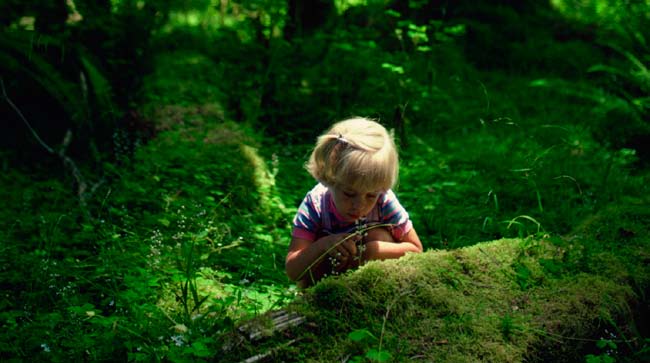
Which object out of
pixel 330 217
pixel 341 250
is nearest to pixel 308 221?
pixel 330 217

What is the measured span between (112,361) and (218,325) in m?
0.43

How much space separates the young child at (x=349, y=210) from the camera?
291 cm

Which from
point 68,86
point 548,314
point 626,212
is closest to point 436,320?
point 548,314

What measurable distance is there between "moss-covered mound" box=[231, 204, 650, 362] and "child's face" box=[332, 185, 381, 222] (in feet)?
1.45

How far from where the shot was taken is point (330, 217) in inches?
129

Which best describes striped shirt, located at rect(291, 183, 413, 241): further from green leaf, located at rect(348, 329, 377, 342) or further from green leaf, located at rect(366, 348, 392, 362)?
green leaf, located at rect(366, 348, 392, 362)

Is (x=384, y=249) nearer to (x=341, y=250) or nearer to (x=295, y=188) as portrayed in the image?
(x=341, y=250)

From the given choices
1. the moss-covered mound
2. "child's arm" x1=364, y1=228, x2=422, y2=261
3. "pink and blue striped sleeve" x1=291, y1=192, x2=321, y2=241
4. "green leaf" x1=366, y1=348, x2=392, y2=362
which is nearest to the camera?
"green leaf" x1=366, y1=348, x2=392, y2=362

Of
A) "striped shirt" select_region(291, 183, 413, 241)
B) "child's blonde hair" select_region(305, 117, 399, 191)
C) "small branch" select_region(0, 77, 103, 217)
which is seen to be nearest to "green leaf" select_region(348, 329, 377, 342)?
"child's blonde hair" select_region(305, 117, 399, 191)

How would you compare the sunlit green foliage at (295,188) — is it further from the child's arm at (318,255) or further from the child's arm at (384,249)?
the child's arm at (384,249)

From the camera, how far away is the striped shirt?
3260mm

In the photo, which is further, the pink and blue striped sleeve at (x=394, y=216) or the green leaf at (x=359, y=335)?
the pink and blue striped sleeve at (x=394, y=216)

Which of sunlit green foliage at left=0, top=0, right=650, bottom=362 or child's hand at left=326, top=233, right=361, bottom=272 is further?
child's hand at left=326, top=233, right=361, bottom=272

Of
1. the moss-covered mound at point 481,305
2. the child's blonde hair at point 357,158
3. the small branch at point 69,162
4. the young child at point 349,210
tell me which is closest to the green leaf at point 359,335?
the moss-covered mound at point 481,305
